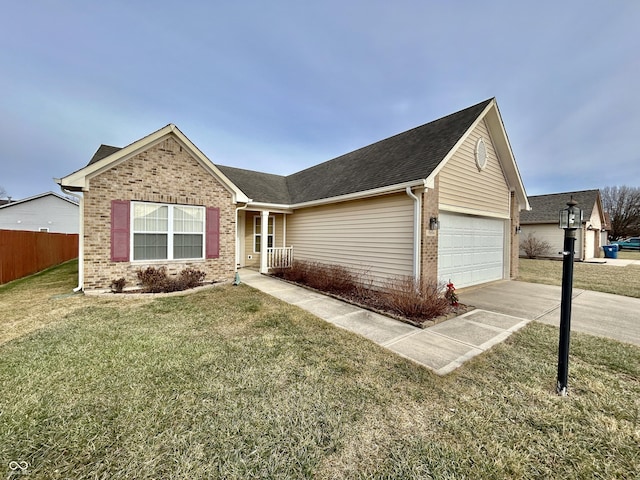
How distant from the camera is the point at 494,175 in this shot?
1001 centimetres

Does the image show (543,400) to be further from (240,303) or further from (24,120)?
(24,120)

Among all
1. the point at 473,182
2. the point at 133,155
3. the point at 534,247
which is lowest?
the point at 534,247

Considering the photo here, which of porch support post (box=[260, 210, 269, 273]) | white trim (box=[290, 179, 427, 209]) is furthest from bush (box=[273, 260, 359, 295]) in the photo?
white trim (box=[290, 179, 427, 209])

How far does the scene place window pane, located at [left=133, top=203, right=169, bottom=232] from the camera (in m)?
8.04

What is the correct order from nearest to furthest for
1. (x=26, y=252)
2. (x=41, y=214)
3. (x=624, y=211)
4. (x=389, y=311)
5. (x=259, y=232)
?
(x=389, y=311)
(x=26, y=252)
(x=259, y=232)
(x=41, y=214)
(x=624, y=211)

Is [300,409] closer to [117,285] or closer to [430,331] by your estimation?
[430,331]

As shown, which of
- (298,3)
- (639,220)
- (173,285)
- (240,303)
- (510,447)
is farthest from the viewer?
(639,220)

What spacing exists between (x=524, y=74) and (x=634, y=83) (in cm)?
427

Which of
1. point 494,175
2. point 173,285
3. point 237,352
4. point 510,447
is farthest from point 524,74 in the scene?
point 173,285

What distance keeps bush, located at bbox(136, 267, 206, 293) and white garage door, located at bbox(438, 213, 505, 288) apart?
8209 mm

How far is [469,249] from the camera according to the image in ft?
30.9

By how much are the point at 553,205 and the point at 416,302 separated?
80.6 feet

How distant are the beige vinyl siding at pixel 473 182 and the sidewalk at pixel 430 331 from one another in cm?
370

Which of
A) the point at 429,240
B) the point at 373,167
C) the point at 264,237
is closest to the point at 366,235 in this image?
the point at 429,240
